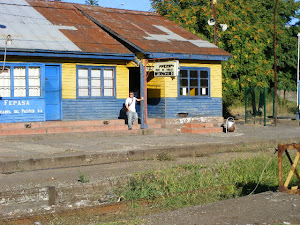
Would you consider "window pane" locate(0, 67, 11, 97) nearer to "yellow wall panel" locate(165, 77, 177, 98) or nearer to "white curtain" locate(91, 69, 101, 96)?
"white curtain" locate(91, 69, 101, 96)

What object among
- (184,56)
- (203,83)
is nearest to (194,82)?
(203,83)

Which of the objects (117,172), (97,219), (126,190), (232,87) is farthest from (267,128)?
(97,219)

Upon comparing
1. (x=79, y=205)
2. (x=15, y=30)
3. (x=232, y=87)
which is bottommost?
(x=79, y=205)

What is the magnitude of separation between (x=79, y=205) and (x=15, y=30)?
11.9 m

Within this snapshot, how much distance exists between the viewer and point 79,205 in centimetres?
977

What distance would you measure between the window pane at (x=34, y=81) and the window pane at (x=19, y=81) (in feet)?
0.74

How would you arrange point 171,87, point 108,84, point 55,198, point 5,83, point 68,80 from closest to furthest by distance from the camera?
1. point 55,198
2. point 5,83
3. point 68,80
4. point 108,84
5. point 171,87

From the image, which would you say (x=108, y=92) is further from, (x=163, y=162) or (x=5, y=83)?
(x=163, y=162)

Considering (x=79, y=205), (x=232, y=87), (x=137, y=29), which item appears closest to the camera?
(x=79, y=205)

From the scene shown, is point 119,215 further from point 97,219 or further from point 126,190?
point 126,190

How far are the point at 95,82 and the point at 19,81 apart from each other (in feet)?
10.5

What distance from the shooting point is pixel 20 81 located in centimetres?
1956

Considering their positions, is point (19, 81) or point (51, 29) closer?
point (19, 81)

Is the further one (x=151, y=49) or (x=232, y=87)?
(x=232, y=87)
